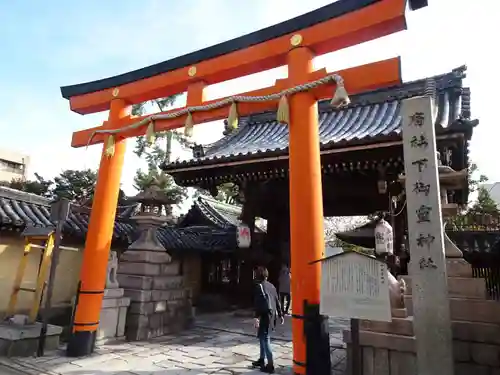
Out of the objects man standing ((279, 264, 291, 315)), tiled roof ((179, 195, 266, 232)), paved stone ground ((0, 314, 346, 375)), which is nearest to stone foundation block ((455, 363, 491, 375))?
paved stone ground ((0, 314, 346, 375))

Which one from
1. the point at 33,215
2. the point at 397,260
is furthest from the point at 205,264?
the point at 397,260

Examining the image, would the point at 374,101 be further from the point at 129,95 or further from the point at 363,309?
the point at 363,309

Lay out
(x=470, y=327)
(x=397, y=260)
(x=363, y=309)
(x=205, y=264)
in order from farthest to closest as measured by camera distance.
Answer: (x=205, y=264) → (x=397, y=260) → (x=470, y=327) → (x=363, y=309)

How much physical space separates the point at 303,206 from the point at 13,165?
48.2 meters

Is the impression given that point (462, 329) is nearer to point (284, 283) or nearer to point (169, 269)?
point (169, 269)

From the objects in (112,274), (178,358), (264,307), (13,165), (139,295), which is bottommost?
(178,358)

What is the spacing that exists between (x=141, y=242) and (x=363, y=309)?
19.3ft

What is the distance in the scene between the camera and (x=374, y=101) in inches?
437

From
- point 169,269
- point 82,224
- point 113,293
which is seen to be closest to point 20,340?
point 113,293

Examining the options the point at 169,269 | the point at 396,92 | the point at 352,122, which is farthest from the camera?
the point at 396,92

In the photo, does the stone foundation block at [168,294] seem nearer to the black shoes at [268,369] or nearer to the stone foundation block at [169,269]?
the stone foundation block at [169,269]

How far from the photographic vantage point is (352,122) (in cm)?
1012

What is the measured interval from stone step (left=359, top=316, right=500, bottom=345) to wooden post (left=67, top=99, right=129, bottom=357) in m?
4.65

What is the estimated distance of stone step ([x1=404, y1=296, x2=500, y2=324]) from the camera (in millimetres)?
4145
